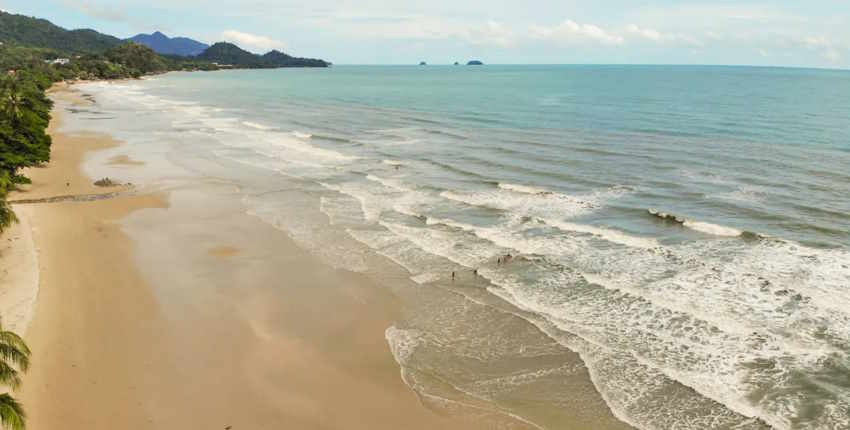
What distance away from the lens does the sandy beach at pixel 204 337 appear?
15.2 m

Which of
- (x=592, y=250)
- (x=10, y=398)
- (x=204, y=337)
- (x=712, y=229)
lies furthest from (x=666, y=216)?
(x=10, y=398)

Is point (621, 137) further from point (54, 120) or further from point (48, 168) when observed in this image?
point (54, 120)

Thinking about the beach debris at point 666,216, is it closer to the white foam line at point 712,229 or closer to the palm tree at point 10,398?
the white foam line at point 712,229

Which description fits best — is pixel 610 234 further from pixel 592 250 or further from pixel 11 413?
pixel 11 413

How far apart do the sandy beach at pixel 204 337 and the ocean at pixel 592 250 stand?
4.44ft

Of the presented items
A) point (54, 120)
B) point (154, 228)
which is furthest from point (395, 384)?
point (54, 120)

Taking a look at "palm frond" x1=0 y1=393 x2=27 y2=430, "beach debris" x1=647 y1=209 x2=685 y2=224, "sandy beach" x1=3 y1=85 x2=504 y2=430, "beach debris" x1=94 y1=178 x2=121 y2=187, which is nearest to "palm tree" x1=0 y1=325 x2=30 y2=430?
"palm frond" x1=0 y1=393 x2=27 y2=430

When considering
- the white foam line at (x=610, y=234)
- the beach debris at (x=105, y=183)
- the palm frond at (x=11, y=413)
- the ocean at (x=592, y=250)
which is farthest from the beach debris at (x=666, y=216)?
the beach debris at (x=105, y=183)

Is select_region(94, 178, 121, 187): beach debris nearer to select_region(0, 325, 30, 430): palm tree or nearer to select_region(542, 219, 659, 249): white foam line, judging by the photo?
select_region(542, 219, 659, 249): white foam line

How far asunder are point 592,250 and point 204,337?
17679mm

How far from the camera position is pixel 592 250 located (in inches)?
1066

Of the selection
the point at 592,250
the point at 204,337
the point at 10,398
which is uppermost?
the point at 10,398

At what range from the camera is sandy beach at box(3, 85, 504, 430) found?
599 inches

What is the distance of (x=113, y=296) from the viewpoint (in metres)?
22.2
